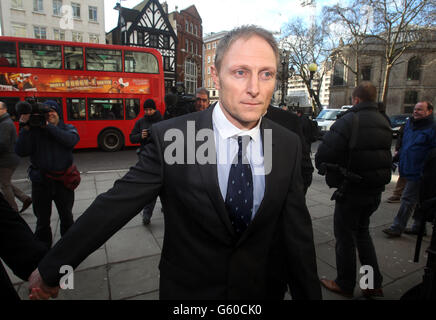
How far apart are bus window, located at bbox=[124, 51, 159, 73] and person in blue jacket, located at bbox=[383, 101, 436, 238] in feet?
33.6

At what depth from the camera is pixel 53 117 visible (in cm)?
307

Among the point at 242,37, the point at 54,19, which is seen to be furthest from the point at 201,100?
the point at 54,19

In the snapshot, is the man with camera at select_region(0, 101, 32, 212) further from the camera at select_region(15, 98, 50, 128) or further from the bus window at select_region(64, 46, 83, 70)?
the bus window at select_region(64, 46, 83, 70)

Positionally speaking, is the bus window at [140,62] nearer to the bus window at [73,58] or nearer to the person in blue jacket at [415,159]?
the bus window at [73,58]

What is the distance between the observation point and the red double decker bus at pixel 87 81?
31.2 ft

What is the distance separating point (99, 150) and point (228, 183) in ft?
38.3

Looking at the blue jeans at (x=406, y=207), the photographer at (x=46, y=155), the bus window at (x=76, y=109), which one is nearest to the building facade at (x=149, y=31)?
the bus window at (x=76, y=109)

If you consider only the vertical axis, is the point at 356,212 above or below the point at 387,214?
above

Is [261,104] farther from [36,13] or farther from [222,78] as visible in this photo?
[36,13]

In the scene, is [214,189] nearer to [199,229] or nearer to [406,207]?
[199,229]

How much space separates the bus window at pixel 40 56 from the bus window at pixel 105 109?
1822 mm

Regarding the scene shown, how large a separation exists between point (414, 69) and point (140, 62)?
39.7m

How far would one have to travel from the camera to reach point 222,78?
1.28 m
